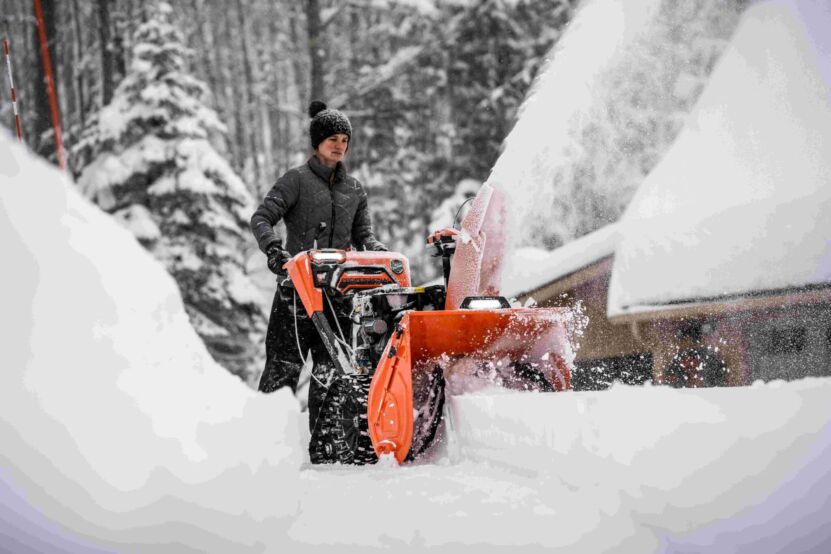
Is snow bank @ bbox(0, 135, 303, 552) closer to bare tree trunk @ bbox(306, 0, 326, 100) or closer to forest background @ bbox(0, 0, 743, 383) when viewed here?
forest background @ bbox(0, 0, 743, 383)

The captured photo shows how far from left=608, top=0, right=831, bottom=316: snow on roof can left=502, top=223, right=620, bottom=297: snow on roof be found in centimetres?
32

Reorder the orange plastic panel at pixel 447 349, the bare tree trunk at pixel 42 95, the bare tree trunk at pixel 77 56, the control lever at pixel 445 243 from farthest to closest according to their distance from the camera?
1. the bare tree trunk at pixel 77 56
2. the bare tree trunk at pixel 42 95
3. the control lever at pixel 445 243
4. the orange plastic panel at pixel 447 349

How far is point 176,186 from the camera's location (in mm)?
13812

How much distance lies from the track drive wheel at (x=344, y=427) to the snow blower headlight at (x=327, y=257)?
0.73 m

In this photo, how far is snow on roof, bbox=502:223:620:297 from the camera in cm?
734

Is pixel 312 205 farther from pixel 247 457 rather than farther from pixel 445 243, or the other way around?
pixel 247 457

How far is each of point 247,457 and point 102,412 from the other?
748 mm

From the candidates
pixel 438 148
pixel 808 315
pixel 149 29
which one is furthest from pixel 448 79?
pixel 808 315

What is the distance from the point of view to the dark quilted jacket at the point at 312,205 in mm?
5332

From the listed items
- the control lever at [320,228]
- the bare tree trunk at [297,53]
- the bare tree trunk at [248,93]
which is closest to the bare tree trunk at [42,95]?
the control lever at [320,228]

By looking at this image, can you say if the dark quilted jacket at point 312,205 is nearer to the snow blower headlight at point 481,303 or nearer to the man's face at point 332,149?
the man's face at point 332,149

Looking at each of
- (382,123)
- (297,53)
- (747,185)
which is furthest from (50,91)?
(297,53)

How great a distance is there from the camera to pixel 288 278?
503 cm

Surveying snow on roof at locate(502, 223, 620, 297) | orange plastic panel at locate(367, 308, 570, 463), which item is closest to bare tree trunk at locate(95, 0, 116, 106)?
snow on roof at locate(502, 223, 620, 297)
